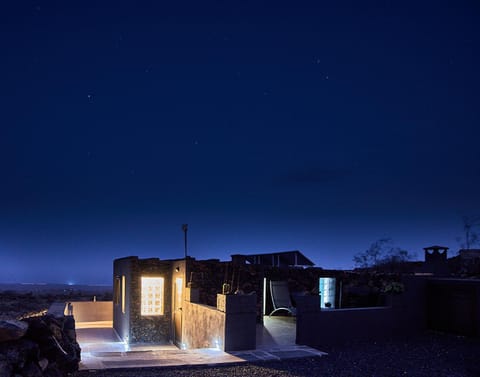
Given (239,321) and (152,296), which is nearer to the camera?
(239,321)

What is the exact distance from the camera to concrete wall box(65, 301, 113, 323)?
1923 centimetres

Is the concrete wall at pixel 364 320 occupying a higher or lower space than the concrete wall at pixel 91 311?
higher

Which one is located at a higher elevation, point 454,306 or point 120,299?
point 454,306

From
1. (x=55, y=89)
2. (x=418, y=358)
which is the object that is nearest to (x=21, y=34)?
(x=55, y=89)

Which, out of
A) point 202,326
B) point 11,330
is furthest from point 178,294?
point 11,330

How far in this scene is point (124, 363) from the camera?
6.95 metres

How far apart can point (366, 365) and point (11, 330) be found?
16.8 ft

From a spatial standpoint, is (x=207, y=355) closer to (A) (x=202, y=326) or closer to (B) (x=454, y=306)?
(A) (x=202, y=326)

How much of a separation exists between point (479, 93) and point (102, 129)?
670 inches

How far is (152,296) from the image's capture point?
14.3 meters

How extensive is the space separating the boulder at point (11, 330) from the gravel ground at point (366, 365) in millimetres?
1059

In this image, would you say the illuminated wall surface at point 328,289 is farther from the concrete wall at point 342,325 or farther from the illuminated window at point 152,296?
the illuminated window at point 152,296

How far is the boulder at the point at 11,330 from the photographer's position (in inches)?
220

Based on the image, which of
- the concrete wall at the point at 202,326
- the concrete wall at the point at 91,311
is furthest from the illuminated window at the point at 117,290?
the concrete wall at the point at 202,326
